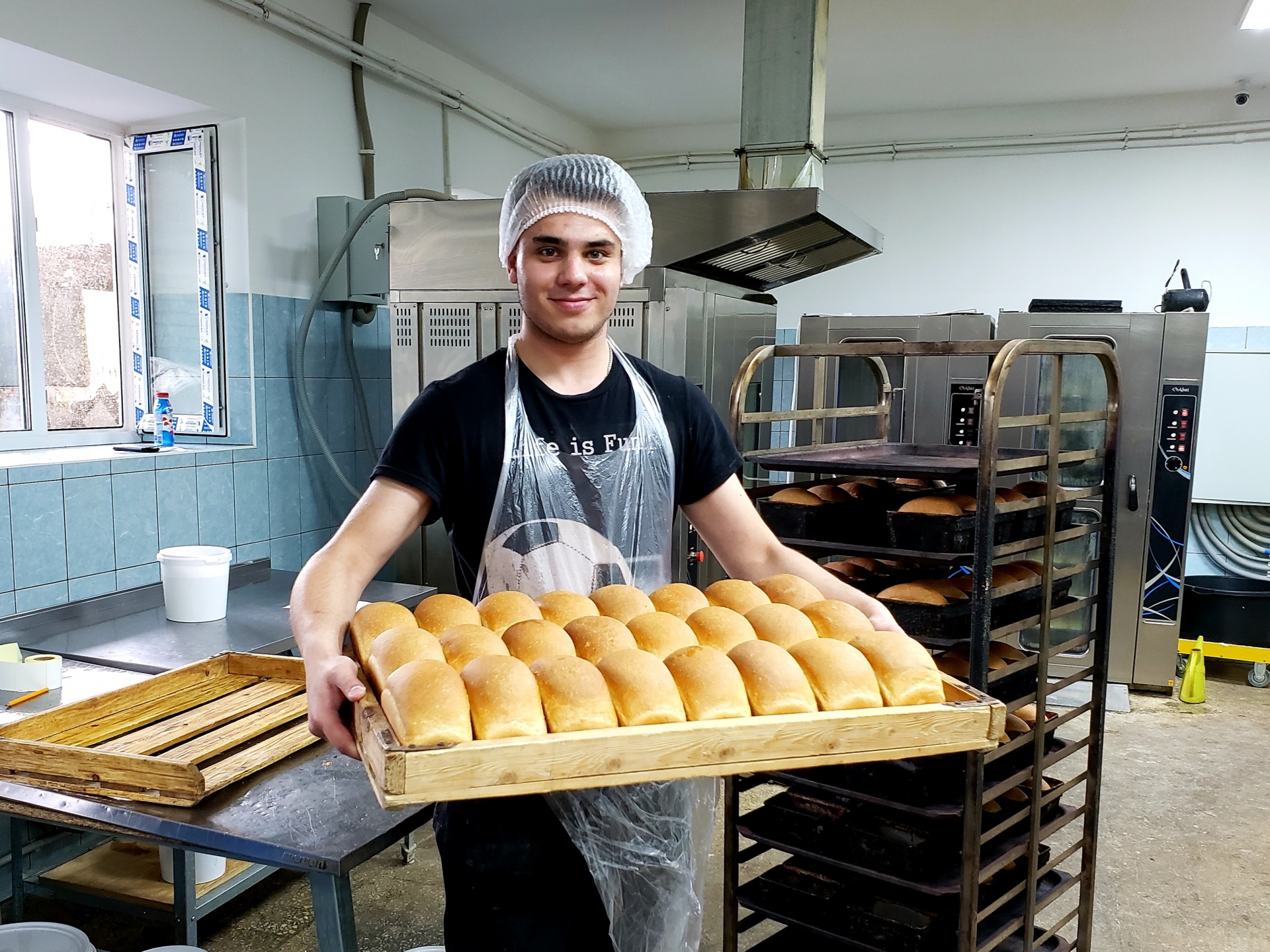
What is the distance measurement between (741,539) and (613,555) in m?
0.23

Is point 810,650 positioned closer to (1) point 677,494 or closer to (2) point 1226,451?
(1) point 677,494

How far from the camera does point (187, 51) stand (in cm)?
312

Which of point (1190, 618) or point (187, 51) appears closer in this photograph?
point (187, 51)

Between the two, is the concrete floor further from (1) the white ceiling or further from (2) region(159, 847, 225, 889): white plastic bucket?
(1) the white ceiling

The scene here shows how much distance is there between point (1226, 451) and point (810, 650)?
16.3ft

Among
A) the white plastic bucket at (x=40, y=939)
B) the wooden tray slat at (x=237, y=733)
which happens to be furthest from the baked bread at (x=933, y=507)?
the white plastic bucket at (x=40, y=939)

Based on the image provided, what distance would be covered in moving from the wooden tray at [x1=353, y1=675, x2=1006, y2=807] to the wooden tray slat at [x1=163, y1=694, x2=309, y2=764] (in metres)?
0.66

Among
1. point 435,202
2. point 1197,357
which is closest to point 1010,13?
point 1197,357

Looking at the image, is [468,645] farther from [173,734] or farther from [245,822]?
[173,734]

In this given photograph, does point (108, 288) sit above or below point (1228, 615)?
above

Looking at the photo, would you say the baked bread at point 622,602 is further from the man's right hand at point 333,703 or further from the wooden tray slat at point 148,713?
the wooden tray slat at point 148,713

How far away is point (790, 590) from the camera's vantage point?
55.5 inches

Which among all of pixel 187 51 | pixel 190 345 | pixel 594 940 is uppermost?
pixel 187 51

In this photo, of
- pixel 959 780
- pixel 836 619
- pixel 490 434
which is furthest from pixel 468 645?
pixel 959 780
